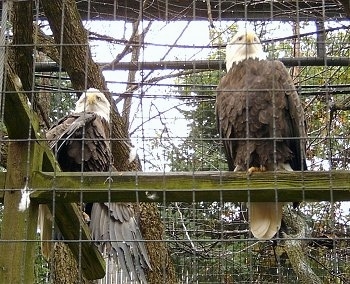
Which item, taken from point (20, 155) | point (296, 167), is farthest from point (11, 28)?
Answer: point (296, 167)

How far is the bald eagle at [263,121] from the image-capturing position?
3.51 metres

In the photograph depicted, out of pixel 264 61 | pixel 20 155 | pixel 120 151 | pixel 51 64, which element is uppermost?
pixel 51 64

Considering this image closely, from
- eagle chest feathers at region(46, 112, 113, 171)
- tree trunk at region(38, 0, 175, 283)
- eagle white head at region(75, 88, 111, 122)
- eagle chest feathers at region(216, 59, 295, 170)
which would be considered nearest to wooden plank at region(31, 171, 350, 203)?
eagle chest feathers at region(216, 59, 295, 170)

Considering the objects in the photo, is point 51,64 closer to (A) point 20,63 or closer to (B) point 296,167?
(A) point 20,63

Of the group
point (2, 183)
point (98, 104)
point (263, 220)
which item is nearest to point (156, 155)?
point (98, 104)

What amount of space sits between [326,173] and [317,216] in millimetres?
3235

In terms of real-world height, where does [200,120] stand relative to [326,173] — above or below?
above

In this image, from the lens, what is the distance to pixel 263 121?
3.55 meters

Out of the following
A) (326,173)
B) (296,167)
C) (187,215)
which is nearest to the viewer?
(326,173)

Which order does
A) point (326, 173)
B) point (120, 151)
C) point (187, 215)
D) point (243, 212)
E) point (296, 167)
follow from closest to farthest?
1. point (326, 173)
2. point (296, 167)
3. point (120, 151)
4. point (243, 212)
5. point (187, 215)

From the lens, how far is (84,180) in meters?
2.48

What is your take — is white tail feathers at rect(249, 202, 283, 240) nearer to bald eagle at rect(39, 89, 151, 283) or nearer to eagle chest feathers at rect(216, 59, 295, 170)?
eagle chest feathers at rect(216, 59, 295, 170)

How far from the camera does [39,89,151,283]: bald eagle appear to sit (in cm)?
336

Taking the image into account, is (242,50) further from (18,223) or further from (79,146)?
(18,223)
